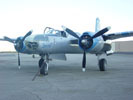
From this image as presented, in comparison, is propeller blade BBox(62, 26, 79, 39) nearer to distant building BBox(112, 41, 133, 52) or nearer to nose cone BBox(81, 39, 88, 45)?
nose cone BBox(81, 39, 88, 45)

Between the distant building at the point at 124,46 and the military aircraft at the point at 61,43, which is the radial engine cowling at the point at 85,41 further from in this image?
the distant building at the point at 124,46

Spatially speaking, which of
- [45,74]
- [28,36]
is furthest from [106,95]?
Answer: [28,36]

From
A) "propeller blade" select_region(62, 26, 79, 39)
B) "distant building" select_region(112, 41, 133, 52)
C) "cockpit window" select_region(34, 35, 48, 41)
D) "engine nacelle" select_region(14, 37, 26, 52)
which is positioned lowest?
"distant building" select_region(112, 41, 133, 52)

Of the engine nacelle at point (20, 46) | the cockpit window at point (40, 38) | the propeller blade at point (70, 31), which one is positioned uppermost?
the propeller blade at point (70, 31)

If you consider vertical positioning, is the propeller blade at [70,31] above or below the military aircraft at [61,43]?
above

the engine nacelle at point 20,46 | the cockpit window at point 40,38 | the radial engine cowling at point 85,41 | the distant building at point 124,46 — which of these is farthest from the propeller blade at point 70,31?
the distant building at point 124,46

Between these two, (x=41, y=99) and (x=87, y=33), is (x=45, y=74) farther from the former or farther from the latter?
(x=41, y=99)

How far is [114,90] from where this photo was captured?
7508 mm

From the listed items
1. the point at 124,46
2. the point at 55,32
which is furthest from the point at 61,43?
the point at 124,46

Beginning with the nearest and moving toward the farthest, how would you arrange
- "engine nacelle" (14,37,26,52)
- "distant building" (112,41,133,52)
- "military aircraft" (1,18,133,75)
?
"military aircraft" (1,18,133,75) < "engine nacelle" (14,37,26,52) < "distant building" (112,41,133,52)

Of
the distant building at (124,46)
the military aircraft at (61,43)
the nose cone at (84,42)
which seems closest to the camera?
the military aircraft at (61,43)

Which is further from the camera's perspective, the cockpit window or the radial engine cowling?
the radial engine cowling

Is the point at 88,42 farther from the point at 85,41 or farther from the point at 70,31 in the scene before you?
the point at 70,31

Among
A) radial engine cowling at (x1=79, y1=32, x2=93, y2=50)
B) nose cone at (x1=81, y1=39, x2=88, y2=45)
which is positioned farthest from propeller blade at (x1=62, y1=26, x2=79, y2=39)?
nose cone at (x1=81, y1=39, x2=88, y2=45)
